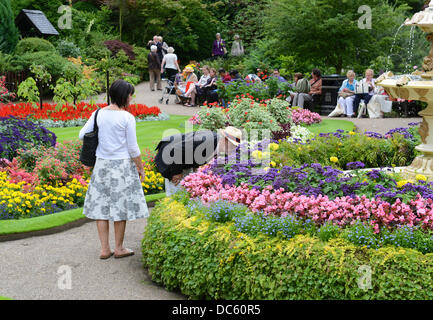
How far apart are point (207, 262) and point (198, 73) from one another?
19.3m

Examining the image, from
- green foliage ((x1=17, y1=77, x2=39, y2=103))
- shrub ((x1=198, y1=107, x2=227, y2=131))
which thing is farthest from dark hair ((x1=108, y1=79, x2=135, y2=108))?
green foliage ((x1=17, y1=77, x2=39, y2=103))

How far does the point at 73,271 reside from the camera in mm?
5418

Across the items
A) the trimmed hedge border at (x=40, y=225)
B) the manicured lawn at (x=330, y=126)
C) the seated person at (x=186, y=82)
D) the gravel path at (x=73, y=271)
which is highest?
the seated person at (x=186, y=82)

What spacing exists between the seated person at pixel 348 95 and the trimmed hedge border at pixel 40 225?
10.7 m

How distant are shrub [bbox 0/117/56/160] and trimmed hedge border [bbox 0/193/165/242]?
2782 millimetres

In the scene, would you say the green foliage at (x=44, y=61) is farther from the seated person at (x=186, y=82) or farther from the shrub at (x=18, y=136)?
the shrub at (x=18, y=136)

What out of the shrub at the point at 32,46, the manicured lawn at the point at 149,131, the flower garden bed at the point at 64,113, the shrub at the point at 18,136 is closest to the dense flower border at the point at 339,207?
the shrub at the point at 18,136

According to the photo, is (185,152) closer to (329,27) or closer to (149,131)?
(149,131)

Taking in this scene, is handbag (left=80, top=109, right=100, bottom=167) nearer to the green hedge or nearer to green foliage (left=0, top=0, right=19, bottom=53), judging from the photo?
the green hedge

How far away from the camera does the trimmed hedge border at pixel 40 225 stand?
643 centimetres

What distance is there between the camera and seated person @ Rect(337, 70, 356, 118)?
16219mm

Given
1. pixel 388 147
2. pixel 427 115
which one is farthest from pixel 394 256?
pixel 388 147

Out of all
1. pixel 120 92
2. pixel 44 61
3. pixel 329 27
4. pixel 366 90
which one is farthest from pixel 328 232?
pixel 44 61

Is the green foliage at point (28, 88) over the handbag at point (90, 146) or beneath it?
over
